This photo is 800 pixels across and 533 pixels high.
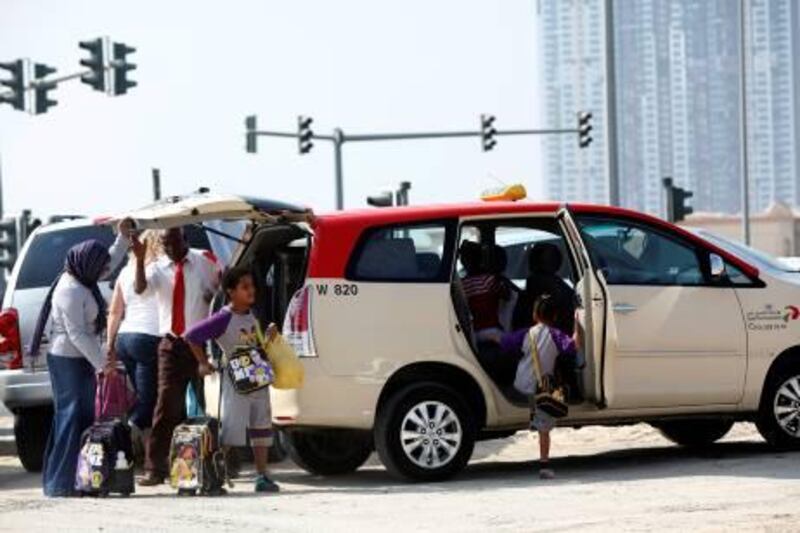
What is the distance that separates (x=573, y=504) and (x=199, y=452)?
2575 millimetres

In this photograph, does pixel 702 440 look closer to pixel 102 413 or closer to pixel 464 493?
pixel 464 493

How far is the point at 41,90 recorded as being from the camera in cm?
3397

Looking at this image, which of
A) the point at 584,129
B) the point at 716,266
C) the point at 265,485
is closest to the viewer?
the point at 265,485

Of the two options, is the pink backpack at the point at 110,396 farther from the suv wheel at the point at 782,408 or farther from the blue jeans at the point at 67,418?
the suv wheel at the point at 782,408

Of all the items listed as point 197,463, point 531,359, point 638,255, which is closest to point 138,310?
point 197,463

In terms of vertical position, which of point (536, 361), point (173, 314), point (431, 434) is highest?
point (173, 314)

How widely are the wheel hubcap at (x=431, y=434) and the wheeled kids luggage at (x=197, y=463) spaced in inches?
45.7

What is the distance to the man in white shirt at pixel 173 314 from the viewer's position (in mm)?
14555

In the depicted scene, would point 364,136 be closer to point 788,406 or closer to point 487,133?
point 487,133

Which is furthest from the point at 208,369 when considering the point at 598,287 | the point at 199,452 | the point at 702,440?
the point at 702,440

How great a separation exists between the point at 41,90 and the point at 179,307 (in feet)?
65.2

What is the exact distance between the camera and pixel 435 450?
46.7ft

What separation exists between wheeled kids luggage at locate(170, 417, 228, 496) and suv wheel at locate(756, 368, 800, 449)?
3689 millimetres

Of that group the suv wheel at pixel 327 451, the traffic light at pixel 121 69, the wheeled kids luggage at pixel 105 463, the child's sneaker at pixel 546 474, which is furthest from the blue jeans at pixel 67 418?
the traffic light at pixel 121 69
